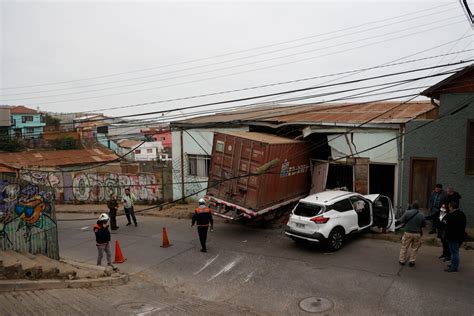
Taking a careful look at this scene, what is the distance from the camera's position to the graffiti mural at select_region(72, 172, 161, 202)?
72.9ft

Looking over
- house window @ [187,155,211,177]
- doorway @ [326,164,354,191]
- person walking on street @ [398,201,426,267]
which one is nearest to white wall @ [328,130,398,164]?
doorway @ [326,164,354,191]

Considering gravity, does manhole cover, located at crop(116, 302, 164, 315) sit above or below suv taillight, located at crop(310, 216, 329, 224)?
below

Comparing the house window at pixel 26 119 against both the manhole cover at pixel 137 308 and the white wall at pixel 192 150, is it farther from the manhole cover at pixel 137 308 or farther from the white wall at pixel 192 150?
the manhole cover at pixel 137 308

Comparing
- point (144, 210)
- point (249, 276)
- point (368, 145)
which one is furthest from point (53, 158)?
point (249, 276)

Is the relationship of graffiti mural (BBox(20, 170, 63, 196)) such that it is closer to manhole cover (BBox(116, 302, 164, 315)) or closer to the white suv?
the white suv

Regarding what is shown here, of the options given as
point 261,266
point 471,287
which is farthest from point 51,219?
point 471,287

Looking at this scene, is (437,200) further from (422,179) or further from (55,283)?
(55,283)

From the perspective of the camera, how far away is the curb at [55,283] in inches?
293

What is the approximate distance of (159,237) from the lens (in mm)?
13797

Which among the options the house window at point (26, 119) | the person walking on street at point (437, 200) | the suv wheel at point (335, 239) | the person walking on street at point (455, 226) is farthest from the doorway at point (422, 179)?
the house window at point (26, 119)

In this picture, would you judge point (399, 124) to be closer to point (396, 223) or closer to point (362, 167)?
point (362, 167)

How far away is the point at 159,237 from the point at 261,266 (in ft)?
16.0

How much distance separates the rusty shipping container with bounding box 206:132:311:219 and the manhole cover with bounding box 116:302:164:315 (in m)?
5.27

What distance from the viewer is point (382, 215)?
12586mm
